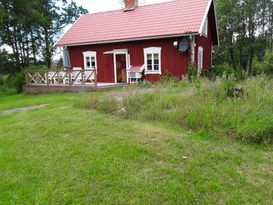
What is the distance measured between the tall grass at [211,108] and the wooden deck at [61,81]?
7.26m

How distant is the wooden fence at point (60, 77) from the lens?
1537 centimetres

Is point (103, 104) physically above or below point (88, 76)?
below

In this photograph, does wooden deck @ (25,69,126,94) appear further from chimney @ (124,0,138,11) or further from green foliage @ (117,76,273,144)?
green foliage @ (117,76,273,144)

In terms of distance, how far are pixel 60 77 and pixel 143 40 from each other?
521 cm

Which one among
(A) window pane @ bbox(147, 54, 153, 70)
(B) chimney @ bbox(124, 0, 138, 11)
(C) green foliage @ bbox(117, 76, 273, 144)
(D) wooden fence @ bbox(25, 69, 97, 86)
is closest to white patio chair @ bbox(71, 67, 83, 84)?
(D) wooden fence @ bbox(25, 69, 97, 86)

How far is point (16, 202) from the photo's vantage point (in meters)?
3.33

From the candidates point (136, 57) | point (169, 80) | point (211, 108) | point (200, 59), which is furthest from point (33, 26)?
point (211, 108)

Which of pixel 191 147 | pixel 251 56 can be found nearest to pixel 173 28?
pixel 191 147

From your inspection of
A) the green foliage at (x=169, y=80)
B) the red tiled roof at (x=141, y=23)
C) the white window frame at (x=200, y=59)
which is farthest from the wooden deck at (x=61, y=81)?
the white window frame at (x=200, y=59)

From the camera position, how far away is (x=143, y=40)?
1591 centimetres

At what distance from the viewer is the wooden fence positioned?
15367 millimetres

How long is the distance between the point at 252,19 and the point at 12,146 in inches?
1246

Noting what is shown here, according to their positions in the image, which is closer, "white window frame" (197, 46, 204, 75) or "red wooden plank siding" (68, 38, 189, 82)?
"red wooden plank siding" (68, 38, 189, 82)

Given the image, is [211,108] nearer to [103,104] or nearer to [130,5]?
[103,104]
